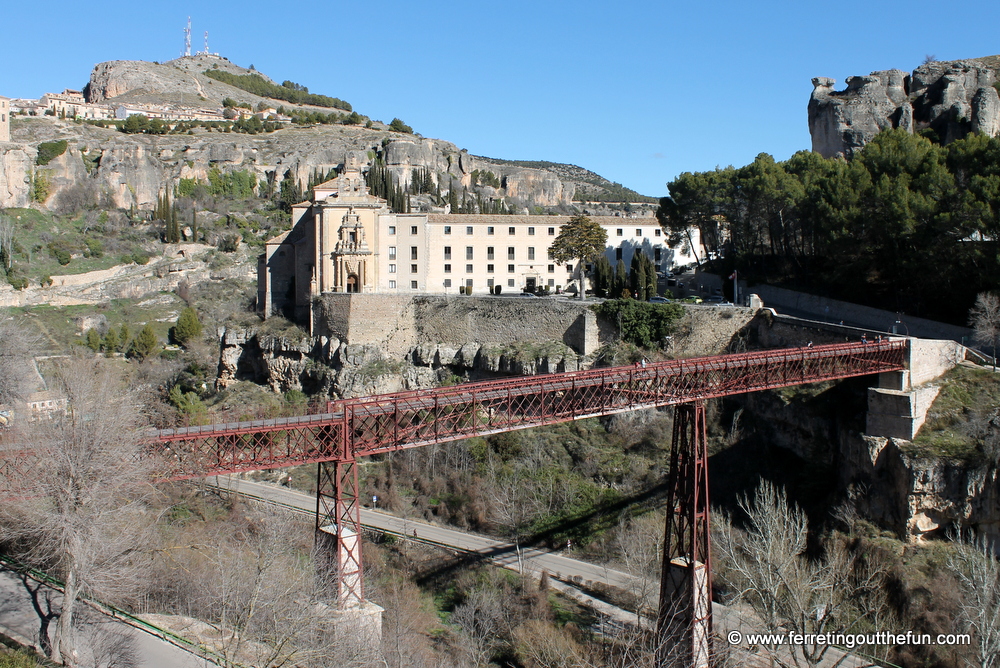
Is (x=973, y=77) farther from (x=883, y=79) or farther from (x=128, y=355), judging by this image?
(x=128, y=355)

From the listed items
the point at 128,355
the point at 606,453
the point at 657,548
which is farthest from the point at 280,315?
the point at 657,548

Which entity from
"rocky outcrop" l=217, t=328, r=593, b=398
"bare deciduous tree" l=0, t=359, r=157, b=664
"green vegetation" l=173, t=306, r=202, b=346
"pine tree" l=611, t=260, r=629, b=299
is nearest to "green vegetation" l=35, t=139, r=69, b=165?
"green vegetation" l=173, t=306, r=202, b=346

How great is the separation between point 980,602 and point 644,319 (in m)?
21.7

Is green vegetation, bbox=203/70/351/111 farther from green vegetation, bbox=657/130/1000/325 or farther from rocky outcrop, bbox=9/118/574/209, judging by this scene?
green vegetation, bbox=657/130/1000/325

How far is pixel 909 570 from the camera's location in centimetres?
2469

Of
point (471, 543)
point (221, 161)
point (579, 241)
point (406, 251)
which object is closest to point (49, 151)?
point (221, 161)

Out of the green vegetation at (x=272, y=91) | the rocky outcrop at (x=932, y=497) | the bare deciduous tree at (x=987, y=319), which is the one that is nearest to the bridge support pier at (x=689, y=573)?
the rocky outcrop at (x=932, y=497)

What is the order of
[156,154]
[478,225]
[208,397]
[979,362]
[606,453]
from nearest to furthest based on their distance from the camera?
1. [979,362]
2. [606,453]
3. [208,397]
4. [478,225]
5. [156,154]

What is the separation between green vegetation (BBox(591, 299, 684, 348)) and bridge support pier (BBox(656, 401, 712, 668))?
661 inches

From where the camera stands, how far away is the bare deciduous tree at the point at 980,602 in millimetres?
17266

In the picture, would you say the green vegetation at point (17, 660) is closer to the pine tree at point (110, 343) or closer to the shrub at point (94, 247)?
the pine tree at point (110, 343)

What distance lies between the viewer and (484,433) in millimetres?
21031

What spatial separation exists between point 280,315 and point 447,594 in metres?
26.7

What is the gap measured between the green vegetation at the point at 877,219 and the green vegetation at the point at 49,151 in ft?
194
